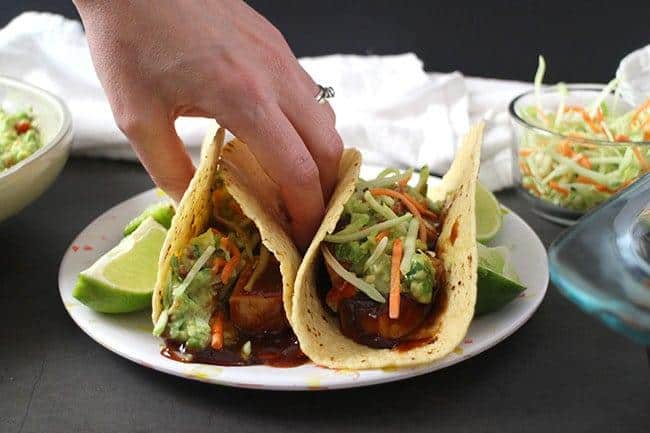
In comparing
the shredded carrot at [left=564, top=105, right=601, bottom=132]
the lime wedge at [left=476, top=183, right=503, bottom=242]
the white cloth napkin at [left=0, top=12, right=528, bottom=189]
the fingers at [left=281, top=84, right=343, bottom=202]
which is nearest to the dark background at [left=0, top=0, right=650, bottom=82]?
the white cloth napkin at [left=0, top=12, right=528, bottom=189]

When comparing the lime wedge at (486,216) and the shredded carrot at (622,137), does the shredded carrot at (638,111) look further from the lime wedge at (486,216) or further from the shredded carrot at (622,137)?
the lime wedge at (486,216)

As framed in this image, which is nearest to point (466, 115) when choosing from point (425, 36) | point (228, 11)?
point (425, 36)

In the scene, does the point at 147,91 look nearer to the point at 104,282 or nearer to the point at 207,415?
the point at 104,282

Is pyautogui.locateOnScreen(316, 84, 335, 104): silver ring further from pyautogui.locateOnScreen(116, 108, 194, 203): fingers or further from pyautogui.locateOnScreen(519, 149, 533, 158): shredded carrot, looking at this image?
pyautogui.locateOnScreen(519, 149, 533, 158): shredded carrot

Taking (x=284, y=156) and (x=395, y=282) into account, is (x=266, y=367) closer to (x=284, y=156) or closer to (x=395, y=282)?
(x=395, y=282)

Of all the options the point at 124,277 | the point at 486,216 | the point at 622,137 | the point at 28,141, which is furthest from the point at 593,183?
the point at 28,141
